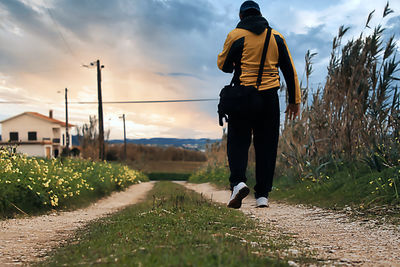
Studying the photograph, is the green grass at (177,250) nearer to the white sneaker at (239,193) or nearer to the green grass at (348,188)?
the white sneaker at (239,193)

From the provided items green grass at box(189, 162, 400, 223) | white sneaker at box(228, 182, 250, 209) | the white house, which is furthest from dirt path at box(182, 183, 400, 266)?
the white house

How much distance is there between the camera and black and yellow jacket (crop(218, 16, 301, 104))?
3895 mm

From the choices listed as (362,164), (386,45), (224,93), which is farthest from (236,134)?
(386,45)

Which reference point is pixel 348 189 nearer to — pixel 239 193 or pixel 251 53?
pixel 239 193

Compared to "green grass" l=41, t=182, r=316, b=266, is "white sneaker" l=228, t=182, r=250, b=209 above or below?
above

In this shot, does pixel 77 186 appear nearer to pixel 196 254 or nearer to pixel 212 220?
pixel 212 220

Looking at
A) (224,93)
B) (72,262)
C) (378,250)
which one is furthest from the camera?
(224,93)

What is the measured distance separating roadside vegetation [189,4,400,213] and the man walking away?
2.19m

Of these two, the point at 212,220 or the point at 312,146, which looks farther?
the point at 312,146

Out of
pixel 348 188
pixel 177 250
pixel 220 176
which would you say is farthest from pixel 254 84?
pixel 220 176

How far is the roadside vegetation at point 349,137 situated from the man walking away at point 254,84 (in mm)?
2192

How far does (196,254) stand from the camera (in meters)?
2.03

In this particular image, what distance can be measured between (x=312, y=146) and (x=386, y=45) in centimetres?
260

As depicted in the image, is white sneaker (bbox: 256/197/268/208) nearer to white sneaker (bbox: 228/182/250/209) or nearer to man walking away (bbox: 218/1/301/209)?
man walking away (bbox: 218/1/301/209)
